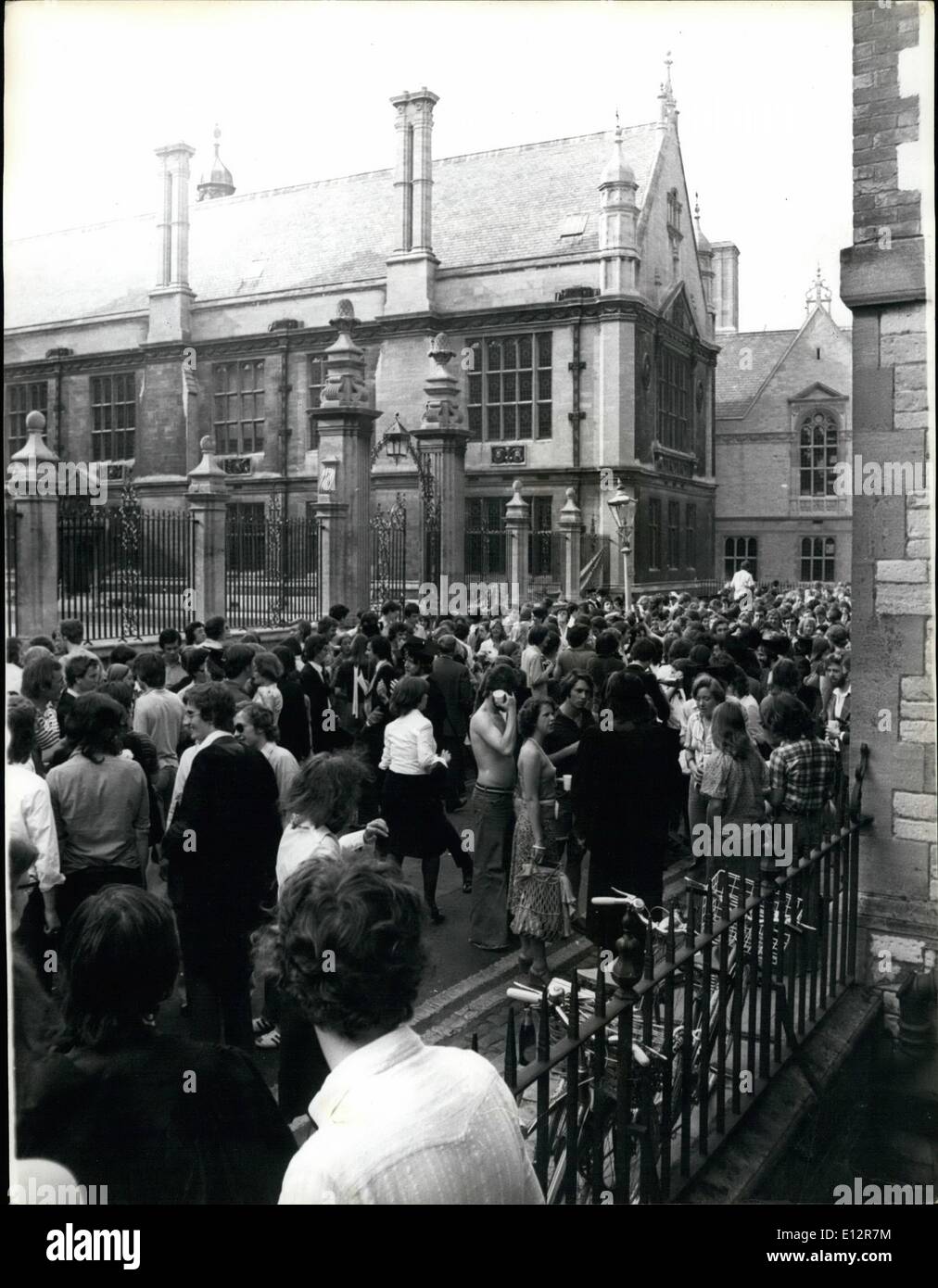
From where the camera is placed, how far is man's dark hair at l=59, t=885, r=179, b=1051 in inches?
97.9

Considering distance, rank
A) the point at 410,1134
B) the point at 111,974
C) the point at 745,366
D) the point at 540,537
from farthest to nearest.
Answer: the point at 745,366 → the point at 540,537 → the point at 111,974 → the point at 410,1134

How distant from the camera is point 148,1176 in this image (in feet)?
8.61

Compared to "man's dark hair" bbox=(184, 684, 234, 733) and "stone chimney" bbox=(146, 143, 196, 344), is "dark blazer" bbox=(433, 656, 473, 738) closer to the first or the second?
"man's dark hair" bbox=(184, 684, 234, 733)

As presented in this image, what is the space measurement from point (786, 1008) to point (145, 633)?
956cm

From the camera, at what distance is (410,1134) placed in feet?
6.95

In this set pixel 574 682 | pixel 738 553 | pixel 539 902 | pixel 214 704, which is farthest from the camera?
pixel 738 553

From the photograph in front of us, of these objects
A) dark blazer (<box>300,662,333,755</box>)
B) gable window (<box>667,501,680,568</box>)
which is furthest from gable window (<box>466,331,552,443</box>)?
dark blazer (<box>300,662,333,755</box>)

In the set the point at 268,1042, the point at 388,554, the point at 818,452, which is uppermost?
the point at 818,452

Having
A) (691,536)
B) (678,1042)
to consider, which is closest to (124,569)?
(678,1042)

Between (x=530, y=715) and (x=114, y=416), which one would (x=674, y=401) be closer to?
(x=114, y=416)

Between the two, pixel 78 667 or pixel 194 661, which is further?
pixel 194 661

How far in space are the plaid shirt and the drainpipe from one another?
68.6 ft

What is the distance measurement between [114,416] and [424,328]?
10346mm

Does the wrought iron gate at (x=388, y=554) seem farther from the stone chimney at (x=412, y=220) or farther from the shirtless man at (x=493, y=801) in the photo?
the stone chimney at (x=412, y=220)
